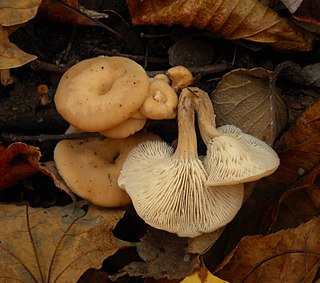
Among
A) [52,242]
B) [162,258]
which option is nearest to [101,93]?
[52,242]

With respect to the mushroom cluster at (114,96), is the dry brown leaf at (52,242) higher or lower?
lower

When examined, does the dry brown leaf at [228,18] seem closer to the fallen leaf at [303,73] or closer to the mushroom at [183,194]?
the fallen leaf at [303,73]

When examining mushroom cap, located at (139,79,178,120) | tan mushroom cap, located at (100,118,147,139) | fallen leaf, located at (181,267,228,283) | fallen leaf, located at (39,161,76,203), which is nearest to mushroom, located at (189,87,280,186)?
mushroom cap, located at (139,79,178,120)

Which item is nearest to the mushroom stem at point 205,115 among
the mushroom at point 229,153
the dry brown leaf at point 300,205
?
the mushroom at point 229,153

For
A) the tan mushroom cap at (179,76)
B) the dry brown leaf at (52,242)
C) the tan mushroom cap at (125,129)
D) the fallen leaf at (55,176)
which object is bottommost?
the dry brown leaf at (52,242)

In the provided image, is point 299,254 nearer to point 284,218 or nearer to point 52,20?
point 284,218

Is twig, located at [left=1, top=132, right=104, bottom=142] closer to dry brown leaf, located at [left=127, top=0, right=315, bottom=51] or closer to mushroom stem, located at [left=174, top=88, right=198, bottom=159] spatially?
mushroom stem, located at [left=174, top=88, right=198, bottom=159]

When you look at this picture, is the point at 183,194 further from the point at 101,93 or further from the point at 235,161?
the point at 101,93
